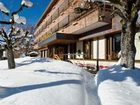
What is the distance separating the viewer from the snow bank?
642 centimetres

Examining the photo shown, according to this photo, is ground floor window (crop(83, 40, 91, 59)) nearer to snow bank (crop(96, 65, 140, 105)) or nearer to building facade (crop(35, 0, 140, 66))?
building facade (crop(35, 0, 140, 66))

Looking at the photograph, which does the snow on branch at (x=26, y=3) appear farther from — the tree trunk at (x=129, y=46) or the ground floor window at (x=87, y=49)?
the ground floor window at (x=87, y=49)

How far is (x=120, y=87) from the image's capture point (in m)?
7.77

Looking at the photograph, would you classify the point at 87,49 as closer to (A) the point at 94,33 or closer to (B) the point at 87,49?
(B) the point at 87,49

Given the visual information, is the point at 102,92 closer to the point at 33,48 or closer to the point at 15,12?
the point at 15,12

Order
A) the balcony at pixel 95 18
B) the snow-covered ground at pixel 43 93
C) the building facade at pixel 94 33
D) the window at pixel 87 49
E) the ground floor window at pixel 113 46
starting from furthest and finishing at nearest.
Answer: the window at pixel 87 49, the ground floor window at pixel 113 46, the balcony at pixel 95 18, the building facade at pixel 94 33, the snow-covered ground at pixel 43 93

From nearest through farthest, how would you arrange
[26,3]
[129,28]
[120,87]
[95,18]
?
[120,87], [129,28], [26,3], [95,18]

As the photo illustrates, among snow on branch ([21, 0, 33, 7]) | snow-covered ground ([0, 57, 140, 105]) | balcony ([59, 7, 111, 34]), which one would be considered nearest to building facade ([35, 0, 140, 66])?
balcony ([59, 7, 111, 34])

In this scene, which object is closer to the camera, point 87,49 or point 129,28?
point 129,28

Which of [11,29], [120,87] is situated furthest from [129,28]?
[11,29]

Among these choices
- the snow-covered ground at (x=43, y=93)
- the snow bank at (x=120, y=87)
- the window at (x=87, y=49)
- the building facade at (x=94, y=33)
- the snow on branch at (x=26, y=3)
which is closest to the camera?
the snow-covered ground at (x=43, y=93)

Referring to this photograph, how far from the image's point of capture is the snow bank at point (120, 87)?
642cm

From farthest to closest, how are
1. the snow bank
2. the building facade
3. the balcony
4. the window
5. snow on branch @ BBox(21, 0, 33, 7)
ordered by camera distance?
the window < the balcony < the building facade < snow on branch @ BBox(21, 0, 33, 7) < the snow bank

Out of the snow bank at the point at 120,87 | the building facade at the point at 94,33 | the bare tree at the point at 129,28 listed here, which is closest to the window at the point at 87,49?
the building facade at the point at 94,33
